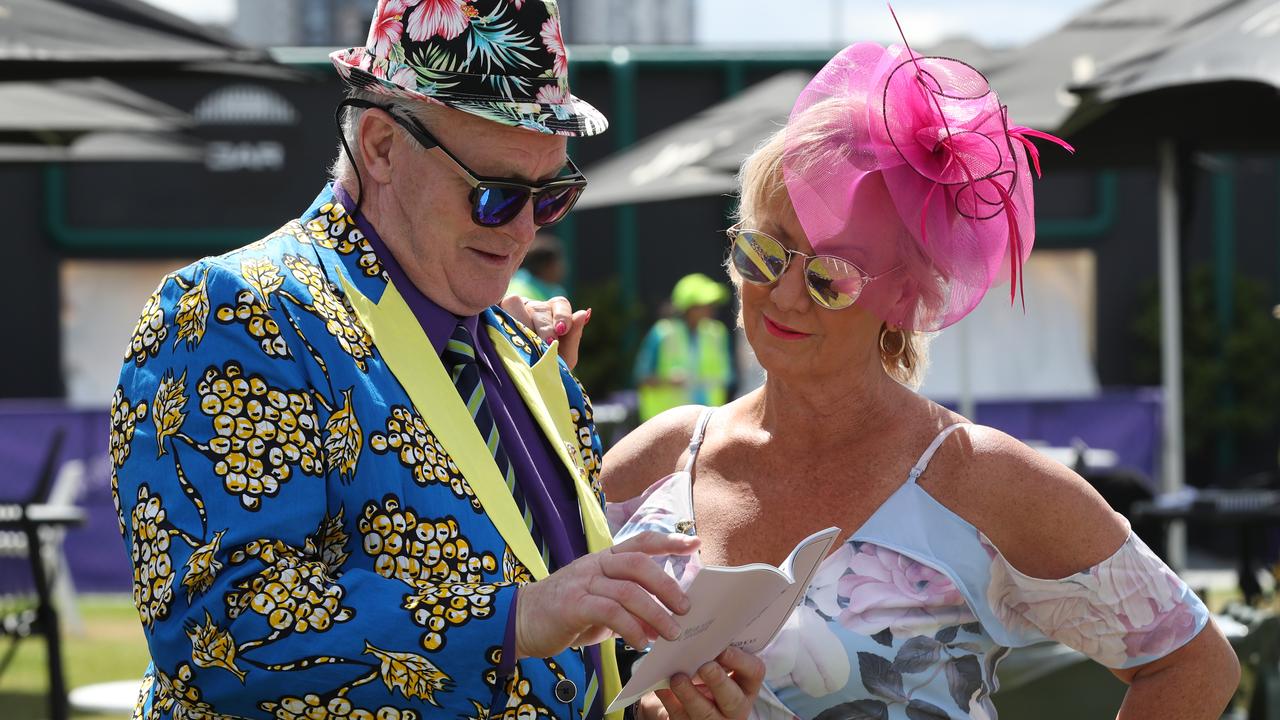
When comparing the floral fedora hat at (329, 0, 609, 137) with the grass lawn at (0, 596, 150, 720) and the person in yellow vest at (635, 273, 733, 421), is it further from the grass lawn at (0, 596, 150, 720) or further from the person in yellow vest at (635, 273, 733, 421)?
the person in yellow vest at (635, 273, 733, 421)

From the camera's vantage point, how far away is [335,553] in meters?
1.65

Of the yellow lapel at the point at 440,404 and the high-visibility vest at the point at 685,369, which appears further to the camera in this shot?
the high-visibility vest at the point at 685,369

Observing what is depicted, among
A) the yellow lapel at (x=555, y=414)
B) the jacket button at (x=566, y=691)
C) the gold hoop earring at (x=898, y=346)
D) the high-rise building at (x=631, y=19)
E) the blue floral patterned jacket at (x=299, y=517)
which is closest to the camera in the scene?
the blue floral patterned jacket at (x=299, y=517)

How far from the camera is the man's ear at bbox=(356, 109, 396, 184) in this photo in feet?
5.99

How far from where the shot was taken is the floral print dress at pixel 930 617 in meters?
2.16

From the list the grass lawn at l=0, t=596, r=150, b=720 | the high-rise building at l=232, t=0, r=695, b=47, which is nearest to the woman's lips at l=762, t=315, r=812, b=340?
the grass lawn at l=0, t=596, r=150, b=720

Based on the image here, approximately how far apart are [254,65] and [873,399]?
336 centimetres

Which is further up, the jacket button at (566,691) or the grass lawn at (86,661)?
the jacket button at (566,691)

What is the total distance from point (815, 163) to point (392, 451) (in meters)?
0.91

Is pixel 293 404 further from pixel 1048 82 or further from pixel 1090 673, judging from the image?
pixel 1048 82

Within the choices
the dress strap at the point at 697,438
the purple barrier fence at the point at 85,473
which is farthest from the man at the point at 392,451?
the purple barrier fence at the point at 85,473

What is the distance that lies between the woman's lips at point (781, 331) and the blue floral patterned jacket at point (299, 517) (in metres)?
0.71

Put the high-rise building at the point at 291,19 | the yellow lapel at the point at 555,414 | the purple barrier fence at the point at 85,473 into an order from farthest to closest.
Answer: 1. the high-rise building at the point at 291,19
2. the purple barrier fence at the point at 85,473
3. the yellow lapel at the point at 555,414

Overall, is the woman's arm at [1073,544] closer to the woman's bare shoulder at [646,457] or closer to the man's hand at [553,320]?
the woman's bare shoulder at [646,457]
